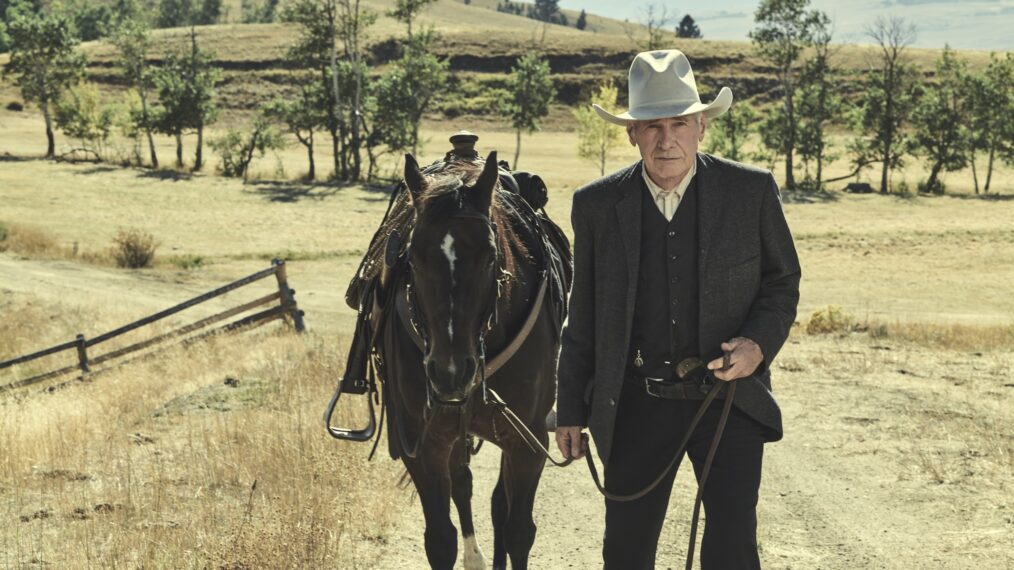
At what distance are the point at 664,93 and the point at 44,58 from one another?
69493 mm

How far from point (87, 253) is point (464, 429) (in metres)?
27.1

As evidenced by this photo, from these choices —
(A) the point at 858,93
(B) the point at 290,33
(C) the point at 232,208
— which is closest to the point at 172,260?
(C) the point at 232,208

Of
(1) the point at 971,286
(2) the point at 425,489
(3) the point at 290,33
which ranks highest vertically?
(3) the point at 290,33

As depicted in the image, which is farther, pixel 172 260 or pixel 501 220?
pixel 172 260

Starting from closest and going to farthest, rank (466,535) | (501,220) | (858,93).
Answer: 1. (501,220)
2. (466,535)
3. (858,93)

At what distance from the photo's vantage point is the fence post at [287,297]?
17328 millimetres

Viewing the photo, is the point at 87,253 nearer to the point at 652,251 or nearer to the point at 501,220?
the point at 501,220

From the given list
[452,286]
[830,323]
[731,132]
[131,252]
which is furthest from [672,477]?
[731,132]

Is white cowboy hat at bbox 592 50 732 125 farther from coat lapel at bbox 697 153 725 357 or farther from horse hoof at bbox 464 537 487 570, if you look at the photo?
horse hoof at bbox 464 537 487 570

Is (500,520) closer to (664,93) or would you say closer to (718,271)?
(718,271)

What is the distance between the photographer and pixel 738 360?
3.52 meters

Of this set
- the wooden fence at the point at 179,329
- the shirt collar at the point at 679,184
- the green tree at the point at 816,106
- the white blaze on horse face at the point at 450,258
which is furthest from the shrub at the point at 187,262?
the green tree at the point at 816,106

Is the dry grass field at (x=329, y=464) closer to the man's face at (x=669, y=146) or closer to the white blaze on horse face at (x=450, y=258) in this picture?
the white blaze on horse face at (x=450, y=258)

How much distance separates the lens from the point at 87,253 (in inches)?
1146
